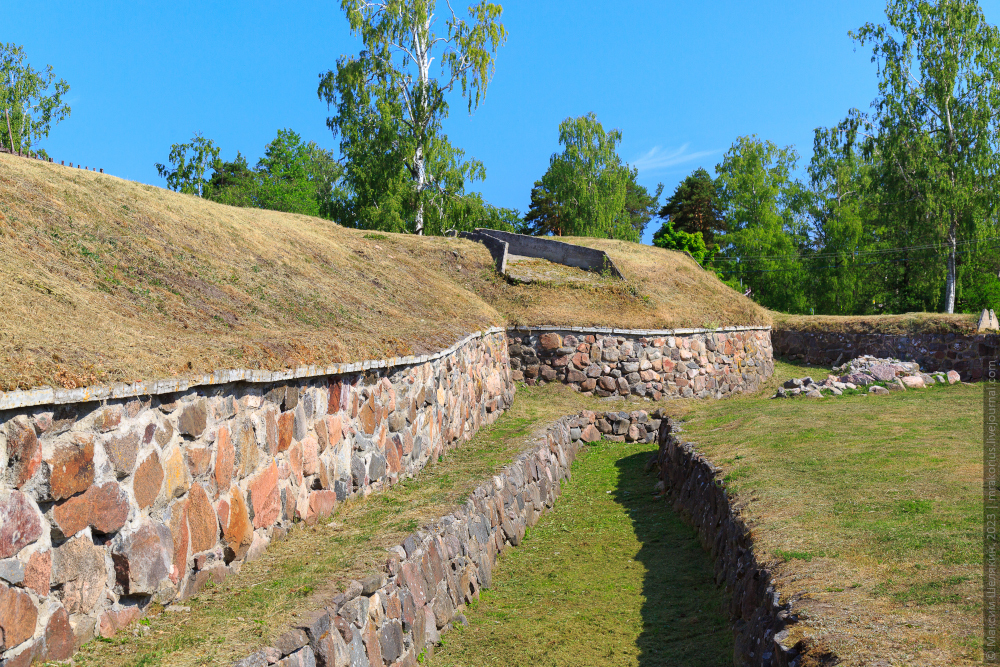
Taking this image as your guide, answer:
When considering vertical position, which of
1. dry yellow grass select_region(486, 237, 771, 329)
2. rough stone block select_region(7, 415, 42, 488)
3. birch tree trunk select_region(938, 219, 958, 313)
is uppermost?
birch tree trunk select_region(938, 219, 958, 313)

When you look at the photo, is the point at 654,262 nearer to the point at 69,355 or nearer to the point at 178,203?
the point at 178,203

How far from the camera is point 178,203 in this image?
456 inches

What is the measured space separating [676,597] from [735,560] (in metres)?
0.87

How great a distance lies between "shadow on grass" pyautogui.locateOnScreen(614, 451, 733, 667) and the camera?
6.22m

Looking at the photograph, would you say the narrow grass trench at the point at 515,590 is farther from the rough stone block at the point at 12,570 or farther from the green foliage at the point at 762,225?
the green foliage at the point at 762,225

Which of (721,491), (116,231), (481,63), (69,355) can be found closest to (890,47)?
(481,63)

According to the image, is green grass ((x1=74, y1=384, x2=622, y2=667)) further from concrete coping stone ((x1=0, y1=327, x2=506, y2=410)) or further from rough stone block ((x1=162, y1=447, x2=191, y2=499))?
concrete coping stone ((x1=0, y1=327, x2=506, y2=410))

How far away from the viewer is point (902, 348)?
23.3 meters

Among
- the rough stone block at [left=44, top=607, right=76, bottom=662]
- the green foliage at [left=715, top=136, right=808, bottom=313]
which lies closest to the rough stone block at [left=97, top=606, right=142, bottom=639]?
the rough stone block at [left=44, top=607, right=76, bottom=662]

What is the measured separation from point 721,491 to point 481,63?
25.5 meters

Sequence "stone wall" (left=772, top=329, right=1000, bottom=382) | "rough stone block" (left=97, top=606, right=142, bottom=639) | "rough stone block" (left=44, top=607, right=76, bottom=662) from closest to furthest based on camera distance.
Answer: "rough stone block" (left=44, top=607, right=76, bottom=662), "rough stone block" (left=97, top=606, right=142, bottom=639), "stone wall" (left=772, top=329, right=1000, bottom=382)

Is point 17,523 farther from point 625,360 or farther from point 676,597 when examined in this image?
point 625,360

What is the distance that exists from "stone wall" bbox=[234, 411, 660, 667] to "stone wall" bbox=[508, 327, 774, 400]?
6.95 meters

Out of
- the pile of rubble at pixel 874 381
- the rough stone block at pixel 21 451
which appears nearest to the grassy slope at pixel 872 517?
the pile of rubble at pixel 874 381
